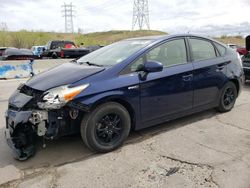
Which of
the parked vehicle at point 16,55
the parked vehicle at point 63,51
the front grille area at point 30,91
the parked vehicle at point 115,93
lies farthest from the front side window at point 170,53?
the parked vehicle at point 63,51

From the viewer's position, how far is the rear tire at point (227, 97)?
19.1 ft

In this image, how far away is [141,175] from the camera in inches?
140

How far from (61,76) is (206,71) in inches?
100

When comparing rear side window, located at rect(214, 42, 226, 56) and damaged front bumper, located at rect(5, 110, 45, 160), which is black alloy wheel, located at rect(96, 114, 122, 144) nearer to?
damaged front bumper, located at rect(5, 110, 45, 160)

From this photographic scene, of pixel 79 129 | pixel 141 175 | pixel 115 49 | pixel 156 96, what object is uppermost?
pixel 115 49

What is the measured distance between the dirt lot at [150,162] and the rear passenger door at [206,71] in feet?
1.88

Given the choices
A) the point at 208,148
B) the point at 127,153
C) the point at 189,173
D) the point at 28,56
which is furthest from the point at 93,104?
the point at 28,56

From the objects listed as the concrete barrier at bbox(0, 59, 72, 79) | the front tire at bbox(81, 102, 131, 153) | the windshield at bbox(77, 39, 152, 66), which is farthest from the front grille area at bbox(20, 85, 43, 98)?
the concrete barrier at bbox(0, 59, 72, 79)

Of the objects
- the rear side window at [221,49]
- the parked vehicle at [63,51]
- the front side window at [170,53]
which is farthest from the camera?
the parked vehicle at [63,51]

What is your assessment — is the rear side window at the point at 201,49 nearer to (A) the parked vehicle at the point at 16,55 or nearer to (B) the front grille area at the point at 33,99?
(B) the front grille area at the point at 33,99

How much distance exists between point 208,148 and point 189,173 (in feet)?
2.79

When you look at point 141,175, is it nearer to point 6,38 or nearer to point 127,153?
point 127,153

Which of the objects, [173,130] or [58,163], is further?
[173,130]

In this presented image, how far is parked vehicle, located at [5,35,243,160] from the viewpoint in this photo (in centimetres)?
386
